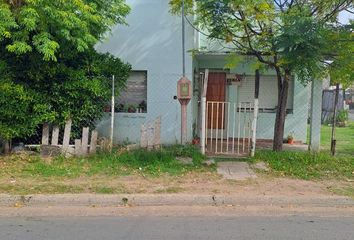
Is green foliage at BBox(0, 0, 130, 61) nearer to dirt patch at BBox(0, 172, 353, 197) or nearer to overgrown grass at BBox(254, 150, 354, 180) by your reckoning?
dirt patch at BBox(0, 172, 353, 197)

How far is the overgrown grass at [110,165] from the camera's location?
908 centimetres

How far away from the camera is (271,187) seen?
827cm

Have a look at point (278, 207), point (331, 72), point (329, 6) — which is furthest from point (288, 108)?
point (278, 207)

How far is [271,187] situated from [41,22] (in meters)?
5.74

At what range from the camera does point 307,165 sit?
988 cm

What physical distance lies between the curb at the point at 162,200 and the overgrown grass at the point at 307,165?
1.52 m

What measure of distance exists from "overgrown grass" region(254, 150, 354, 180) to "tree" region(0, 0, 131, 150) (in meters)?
4.36

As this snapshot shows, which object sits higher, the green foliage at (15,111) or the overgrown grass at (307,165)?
the green foliage at (15,111)

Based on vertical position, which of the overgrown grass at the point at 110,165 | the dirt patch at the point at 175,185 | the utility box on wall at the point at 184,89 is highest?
the utility box on wall at the point at 184,89

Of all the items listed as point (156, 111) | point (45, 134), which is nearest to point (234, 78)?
point (156, 111)

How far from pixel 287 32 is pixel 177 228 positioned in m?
4.98

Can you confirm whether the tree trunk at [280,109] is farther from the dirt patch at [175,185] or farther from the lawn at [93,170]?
the dirt patch at [175,185]

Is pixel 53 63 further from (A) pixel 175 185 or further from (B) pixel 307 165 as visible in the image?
(B) pixel 307 165

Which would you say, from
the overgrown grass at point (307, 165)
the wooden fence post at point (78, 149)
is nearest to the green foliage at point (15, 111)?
the wooden fence post at point (78, 149)
